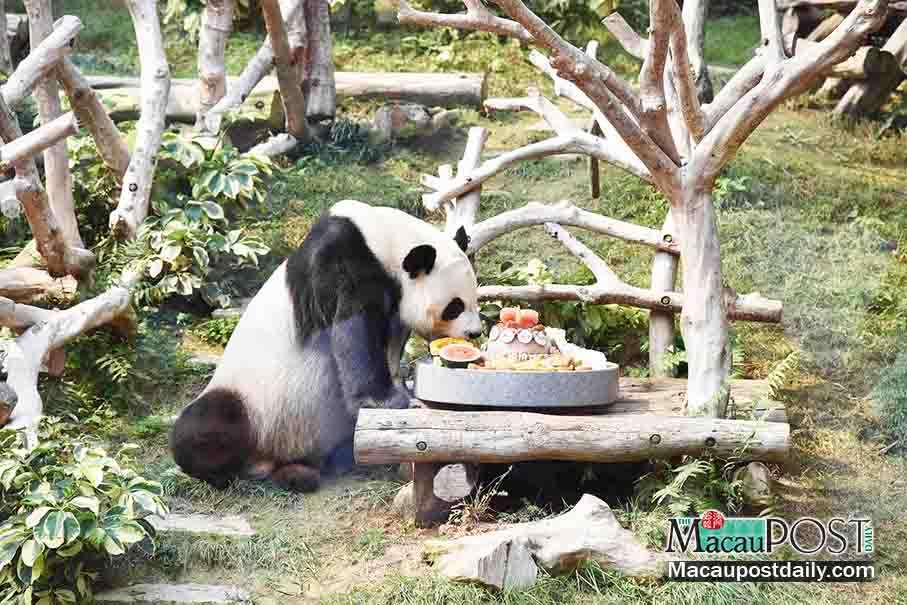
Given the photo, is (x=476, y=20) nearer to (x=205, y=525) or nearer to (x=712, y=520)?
(x=712, y=520)

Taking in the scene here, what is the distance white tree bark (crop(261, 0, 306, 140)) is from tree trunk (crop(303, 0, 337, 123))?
190mm

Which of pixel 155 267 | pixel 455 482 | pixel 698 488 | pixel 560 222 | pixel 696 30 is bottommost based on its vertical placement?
pixel 455 482

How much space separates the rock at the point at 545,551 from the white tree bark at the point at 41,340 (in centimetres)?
226

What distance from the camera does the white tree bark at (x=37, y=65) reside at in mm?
6855

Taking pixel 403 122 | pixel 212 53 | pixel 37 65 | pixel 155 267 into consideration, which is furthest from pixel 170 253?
pixel 403 122

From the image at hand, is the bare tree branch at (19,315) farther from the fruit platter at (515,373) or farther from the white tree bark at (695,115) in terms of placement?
the white tree bark at (695,115)

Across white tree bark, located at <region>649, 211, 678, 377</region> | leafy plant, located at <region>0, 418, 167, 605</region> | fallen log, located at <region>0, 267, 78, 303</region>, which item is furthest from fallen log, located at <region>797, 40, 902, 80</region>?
leafy plant, located at <region>0, 418, 167, 605</region>

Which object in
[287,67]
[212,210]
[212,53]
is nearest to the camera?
[212,210]

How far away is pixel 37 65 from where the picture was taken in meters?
6.99

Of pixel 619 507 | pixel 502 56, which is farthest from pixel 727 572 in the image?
pixel 502 56

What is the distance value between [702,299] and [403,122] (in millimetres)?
6768

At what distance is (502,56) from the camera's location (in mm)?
14547

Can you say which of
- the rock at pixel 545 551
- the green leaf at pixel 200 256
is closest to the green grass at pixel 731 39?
the green leaf at pixel 200 256

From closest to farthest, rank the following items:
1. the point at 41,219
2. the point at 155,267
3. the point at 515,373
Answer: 1. the point at 515,373
2. the point at 41,219
3. the point at 155,267
